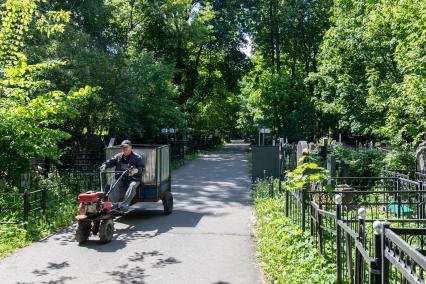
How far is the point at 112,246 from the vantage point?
7.96 metres

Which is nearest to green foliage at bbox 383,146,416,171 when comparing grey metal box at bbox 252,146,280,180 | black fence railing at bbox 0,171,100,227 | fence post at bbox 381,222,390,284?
grey metal box at bbox 252,146,280,180

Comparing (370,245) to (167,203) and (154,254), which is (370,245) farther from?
(167,203)

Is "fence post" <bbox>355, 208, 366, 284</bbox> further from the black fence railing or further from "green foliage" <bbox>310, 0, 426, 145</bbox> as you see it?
"green foliage" <bbox>310, 0, 426, 145</bbox>

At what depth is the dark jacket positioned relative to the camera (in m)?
9.69

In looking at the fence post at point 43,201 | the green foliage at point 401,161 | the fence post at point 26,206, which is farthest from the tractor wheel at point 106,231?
the green foliage at point 401,161

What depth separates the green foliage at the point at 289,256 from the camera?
18.1 feet

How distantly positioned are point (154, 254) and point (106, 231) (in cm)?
114

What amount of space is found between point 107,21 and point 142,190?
55.1 feet

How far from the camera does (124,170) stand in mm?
9695

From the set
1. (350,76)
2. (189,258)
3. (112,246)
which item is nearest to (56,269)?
(112,246)

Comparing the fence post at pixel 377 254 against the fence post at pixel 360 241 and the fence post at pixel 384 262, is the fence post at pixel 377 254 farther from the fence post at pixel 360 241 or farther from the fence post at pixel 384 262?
the fence post at pixel 360 241

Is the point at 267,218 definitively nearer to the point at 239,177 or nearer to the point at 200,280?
the point at 200,280

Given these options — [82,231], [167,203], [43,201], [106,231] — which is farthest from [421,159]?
[43,201]

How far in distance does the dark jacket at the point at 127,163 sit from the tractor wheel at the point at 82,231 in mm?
1686
